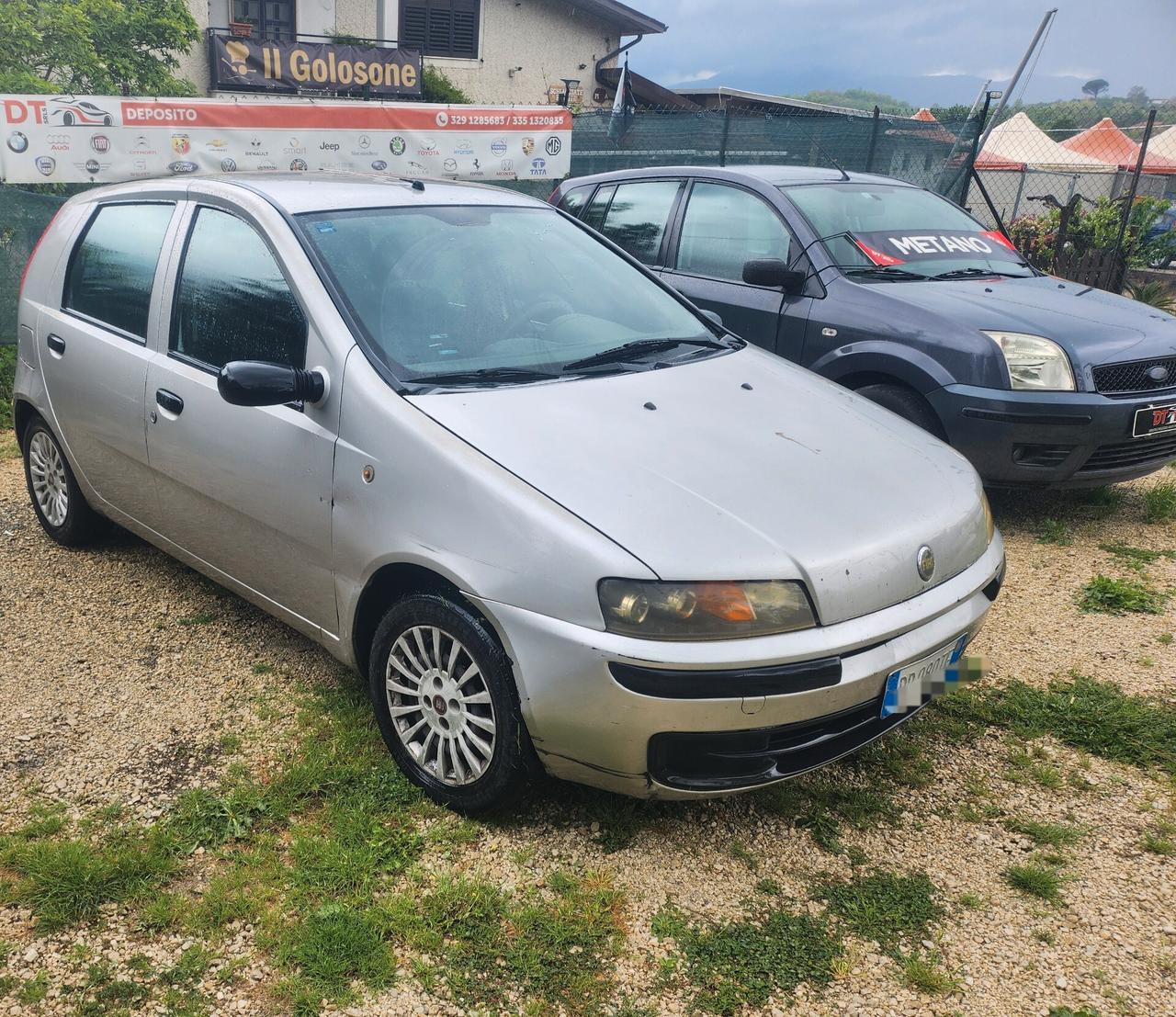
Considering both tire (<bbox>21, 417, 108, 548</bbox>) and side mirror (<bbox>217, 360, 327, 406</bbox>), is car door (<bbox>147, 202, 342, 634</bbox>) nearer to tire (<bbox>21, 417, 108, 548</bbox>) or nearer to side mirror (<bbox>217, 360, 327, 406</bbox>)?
side mirror (<bbox>217, 360, 327, 406</bbox>)

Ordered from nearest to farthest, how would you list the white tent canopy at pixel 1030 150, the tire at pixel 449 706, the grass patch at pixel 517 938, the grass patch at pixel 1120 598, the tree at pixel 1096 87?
the grass patch at pixel 517 938, the tire at pixel 449 706, the grass patch at pixel 1120 598, the white tent canopy at pixel 1030 150, the tree at pixel 1096 87

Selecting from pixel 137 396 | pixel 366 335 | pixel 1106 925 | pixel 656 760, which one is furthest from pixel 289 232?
pixel 1106 925

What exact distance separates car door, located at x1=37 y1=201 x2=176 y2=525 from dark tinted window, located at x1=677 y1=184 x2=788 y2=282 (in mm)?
3122

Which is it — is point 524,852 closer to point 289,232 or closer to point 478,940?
point 478,940

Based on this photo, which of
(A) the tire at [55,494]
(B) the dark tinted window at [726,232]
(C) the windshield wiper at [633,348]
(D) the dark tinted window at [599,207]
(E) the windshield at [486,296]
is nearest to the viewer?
(E) the windshield at [486,296]

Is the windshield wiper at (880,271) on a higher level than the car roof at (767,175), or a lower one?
lower

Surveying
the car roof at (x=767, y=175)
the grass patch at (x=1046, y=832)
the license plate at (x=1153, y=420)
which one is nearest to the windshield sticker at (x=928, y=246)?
the car roof at (x=767, y=175)

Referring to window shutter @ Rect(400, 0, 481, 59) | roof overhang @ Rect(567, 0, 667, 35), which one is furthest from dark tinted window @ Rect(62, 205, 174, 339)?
roof overhang @ Rect(567, 0, 667, 35)

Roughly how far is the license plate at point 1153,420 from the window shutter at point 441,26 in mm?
20427

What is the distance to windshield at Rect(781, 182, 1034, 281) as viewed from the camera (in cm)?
560

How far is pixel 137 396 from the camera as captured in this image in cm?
378

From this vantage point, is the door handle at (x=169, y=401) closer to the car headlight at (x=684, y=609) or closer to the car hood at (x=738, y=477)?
the car hood at (x=738, y=477)

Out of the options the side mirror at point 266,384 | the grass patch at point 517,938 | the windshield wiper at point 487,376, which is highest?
the windshield wiper at point 487,376

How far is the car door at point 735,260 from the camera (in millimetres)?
5598
